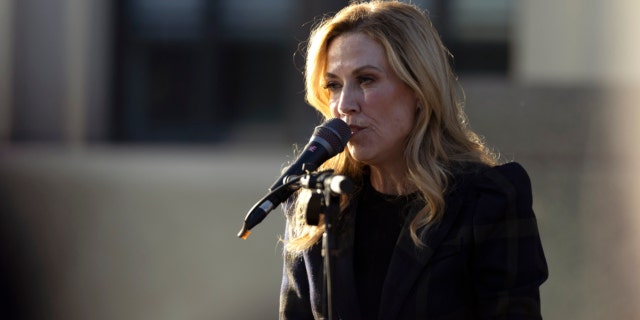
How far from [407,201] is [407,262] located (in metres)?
0.22

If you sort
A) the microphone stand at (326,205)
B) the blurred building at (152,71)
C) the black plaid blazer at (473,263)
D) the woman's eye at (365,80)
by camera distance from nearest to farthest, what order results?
the microphone stand at (326,205) < the black plaid blazer at (473,263) < the woman's eye at (365,80) < the blurred building at (152,71)

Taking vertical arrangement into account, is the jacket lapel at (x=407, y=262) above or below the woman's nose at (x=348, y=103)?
below

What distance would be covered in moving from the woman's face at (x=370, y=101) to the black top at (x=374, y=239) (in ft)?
0.38

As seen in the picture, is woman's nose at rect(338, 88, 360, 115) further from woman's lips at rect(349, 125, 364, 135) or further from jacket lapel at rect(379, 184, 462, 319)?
jacket lapel at rect(379, 184, 462, 319)

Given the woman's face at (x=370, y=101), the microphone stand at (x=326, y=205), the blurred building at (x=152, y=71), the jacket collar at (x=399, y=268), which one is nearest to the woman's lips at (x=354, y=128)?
the woman's face at (x=370, y=101)

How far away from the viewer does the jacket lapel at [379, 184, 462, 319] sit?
2705 millimetres

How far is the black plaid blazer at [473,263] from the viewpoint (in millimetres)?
2664

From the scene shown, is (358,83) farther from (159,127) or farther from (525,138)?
(159,127)

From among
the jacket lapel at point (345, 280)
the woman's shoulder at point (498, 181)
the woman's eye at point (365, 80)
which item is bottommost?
the jacket lapel at point (345, 280)

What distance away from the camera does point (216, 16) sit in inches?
280

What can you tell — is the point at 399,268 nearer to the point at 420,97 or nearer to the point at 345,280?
the point at 345,280

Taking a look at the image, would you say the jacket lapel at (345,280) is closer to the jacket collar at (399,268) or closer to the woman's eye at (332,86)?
the jacket collar at (399,268)

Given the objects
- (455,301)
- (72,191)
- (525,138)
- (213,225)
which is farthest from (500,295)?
(72,191)

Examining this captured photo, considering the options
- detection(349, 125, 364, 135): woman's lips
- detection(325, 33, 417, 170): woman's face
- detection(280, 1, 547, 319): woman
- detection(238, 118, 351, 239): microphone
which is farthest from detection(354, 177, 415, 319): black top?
detection(238, 118, 351, 239): microphone
